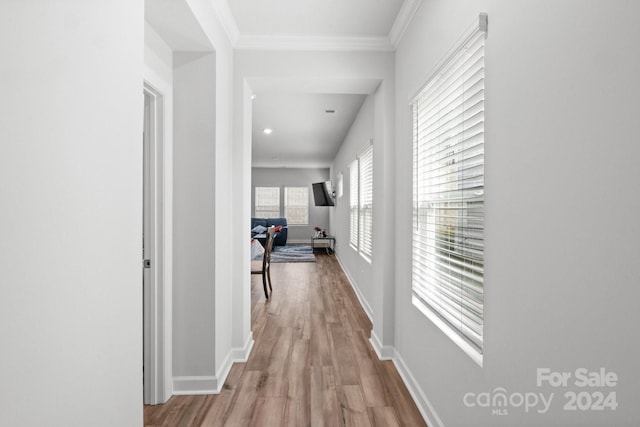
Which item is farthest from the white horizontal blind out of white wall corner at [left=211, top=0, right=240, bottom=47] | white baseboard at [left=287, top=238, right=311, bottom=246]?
white baseboard at [left=287, top=238, right=311, bottom=246]

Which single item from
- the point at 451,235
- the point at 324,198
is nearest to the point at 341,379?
the point at 451,235

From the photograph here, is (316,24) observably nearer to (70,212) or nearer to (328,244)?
(70,212)

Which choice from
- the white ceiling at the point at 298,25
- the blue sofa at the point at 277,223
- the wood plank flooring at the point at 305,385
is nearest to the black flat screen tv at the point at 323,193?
the blue sofa at the point at 277,223

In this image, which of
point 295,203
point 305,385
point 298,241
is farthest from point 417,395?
point 295,203

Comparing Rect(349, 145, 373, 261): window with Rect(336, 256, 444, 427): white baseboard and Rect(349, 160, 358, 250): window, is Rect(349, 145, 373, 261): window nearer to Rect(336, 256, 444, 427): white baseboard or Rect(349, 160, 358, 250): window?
Rect(349, 160, 358, 250): window

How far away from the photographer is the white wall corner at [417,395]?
190 centimetres

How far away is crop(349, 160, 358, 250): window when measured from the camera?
18.3 feet

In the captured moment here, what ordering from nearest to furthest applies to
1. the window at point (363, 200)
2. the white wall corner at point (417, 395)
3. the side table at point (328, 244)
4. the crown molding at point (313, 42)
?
the white wall corner at point (417, 395), the crown molding at point (313, 42), the window at point (363, 200), the side table at point (328, 244)

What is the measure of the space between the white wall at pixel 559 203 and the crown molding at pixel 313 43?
1296mm

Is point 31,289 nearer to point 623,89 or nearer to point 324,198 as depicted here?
point 623,89

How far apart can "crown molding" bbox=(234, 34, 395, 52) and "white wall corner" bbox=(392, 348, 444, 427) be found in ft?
8.14

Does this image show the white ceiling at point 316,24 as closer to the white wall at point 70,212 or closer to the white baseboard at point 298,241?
the white wall at point 70,212

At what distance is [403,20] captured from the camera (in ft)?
7.95

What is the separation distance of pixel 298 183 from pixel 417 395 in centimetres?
950
